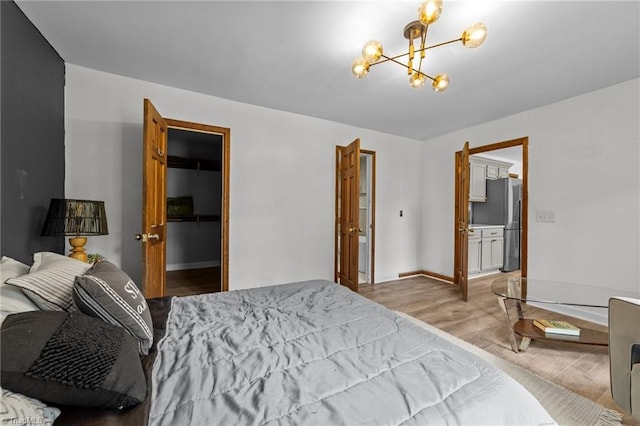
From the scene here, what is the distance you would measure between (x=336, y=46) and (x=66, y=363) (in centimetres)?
237

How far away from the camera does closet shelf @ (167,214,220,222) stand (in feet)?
15.8

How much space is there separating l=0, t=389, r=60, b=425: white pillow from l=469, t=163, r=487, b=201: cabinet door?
19.7 ft

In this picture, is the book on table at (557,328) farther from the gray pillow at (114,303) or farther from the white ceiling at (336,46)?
the gray pillow at (114,303)

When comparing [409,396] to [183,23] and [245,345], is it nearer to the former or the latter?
[245,345]

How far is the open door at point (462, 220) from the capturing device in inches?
142

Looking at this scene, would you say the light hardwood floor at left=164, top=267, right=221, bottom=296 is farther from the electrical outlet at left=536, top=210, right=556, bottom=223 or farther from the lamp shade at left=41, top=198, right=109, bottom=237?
the electrical outlet at left=536, top=210, right=556, bottom=223

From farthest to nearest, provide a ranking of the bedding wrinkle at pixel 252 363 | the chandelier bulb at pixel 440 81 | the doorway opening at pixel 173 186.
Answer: the doorway opening at pixel 173 186 < the chandelier bulb at pixel 440 81 < the bedding wrinkle at pixel 252 363

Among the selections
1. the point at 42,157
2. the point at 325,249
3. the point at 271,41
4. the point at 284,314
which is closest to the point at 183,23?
the point at 271,41

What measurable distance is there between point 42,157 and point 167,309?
5.48 ft

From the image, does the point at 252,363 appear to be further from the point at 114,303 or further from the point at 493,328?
the point at 493,328

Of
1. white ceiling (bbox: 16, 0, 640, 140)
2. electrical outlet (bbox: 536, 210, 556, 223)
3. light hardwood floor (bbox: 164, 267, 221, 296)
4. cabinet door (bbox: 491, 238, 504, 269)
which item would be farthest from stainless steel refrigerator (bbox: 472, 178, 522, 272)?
light hardwood floor (bbox: 164, 267, 221, 296)

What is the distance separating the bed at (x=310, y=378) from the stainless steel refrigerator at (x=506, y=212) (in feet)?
17.0

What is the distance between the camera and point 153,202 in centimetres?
244

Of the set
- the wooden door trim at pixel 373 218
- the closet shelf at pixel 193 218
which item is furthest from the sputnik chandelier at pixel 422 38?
the closet shelf at pixel 193 218
